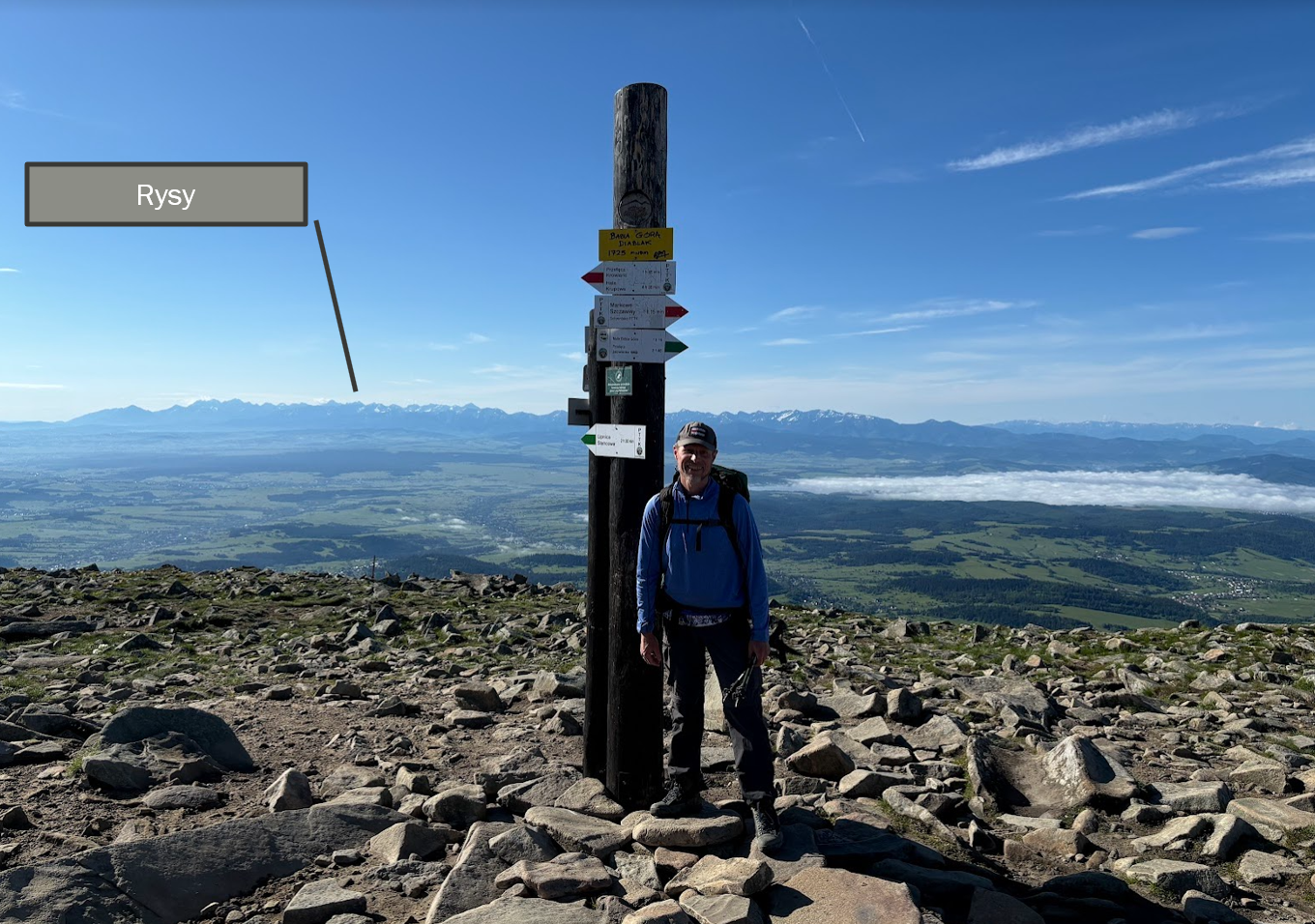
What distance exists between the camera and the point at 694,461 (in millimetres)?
6129

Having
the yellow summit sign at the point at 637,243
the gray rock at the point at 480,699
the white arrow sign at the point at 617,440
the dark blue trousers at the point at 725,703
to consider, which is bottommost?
the gray rock at the point at 480,699

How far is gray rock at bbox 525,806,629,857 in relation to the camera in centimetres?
600

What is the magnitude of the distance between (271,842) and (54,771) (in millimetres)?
3016

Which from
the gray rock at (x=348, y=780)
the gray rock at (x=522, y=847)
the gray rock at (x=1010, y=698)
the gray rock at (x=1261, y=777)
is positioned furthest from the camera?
the gray rock at (x=1010, y=698)

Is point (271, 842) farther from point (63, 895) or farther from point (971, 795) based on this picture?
point (971, 795)

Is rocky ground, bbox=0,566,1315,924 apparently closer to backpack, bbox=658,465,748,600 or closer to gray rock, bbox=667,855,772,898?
gray rock, bbox=667,855,772,898

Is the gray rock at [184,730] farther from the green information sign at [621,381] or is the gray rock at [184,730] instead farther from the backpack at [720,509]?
the green information sign at [621,381]

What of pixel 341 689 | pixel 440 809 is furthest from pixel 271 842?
pixel 341 689

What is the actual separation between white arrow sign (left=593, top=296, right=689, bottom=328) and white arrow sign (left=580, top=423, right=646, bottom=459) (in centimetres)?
92

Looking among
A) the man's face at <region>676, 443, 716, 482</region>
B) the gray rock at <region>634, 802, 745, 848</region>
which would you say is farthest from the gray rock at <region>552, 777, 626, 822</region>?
the man's face at <region>676, 443, 716, 482</region>

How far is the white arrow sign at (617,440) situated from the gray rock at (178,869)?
378cm

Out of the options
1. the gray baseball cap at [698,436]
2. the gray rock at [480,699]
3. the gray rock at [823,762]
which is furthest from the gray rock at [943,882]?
the gray rock at [480,699]

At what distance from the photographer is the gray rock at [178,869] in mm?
4852

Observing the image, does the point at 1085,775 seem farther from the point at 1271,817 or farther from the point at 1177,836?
the point at 1271,817
